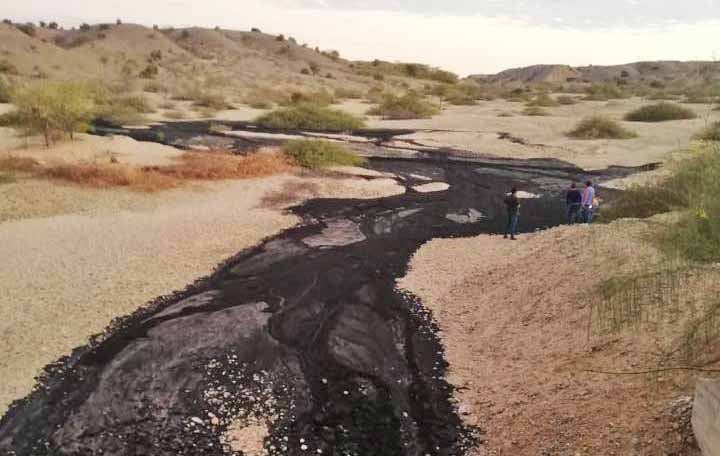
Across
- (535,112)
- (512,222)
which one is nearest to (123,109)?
(535,112)

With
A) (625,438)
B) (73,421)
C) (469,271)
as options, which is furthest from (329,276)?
(625,438)

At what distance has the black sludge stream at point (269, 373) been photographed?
27.5 feet

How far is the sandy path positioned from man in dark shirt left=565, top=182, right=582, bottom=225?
8759 mm

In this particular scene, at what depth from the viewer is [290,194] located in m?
22.5

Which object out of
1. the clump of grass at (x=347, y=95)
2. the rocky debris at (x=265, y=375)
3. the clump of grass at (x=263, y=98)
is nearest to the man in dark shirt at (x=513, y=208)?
the rocky debris at (x=265, y=375)

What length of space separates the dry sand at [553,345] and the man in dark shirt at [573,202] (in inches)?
87.3

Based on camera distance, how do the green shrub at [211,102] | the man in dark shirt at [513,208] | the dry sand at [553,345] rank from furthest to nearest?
the green shrub at [211,102], the man in dark shirt at [513,208], the dry sand at [553,345]

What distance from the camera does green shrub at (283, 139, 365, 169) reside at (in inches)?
1073

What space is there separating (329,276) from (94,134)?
23.6 meters

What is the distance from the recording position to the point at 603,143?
35.2 m

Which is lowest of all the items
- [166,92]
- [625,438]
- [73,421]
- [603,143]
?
[73,421]

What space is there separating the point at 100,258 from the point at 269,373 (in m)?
6.97

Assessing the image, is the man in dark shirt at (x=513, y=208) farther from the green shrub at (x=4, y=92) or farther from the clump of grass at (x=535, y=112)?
the green shrub at (x=4, y=92)

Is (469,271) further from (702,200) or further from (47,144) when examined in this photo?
(47,144)
